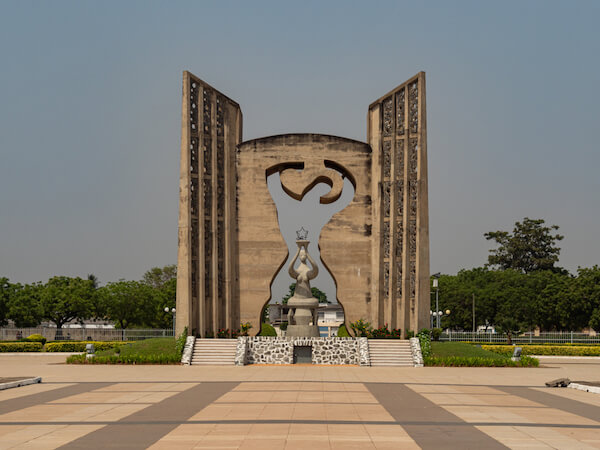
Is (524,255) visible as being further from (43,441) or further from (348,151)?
(43,441)

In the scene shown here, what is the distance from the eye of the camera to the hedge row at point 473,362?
101ft

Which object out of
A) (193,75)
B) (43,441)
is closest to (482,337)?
(193,75)

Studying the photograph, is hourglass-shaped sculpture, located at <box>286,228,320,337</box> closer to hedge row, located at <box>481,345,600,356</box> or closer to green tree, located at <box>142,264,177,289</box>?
hedge row, located at <box>481,345,600,356</box>

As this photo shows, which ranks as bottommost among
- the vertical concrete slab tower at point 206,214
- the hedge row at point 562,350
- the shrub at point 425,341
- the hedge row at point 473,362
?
the hedge row at point 562,350

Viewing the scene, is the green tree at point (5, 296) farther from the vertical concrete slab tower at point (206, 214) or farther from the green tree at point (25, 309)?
the vertical concrete slab tower at point (206, 214)

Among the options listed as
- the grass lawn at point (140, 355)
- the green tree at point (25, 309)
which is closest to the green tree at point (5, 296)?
the green tree at point (25, 309)

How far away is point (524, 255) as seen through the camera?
289ft

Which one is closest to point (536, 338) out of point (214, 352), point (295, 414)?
point (214, 352)

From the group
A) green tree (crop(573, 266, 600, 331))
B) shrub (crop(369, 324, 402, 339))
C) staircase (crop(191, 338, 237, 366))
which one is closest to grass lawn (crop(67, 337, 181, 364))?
staircase (crop(191, 338, 237, 366))

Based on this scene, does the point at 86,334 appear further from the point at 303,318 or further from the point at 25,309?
the point at 303,318

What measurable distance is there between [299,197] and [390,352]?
977 centimetres

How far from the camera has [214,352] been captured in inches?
1286

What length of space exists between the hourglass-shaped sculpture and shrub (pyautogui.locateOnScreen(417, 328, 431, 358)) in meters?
5.15

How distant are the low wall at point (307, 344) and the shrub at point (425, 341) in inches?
106
